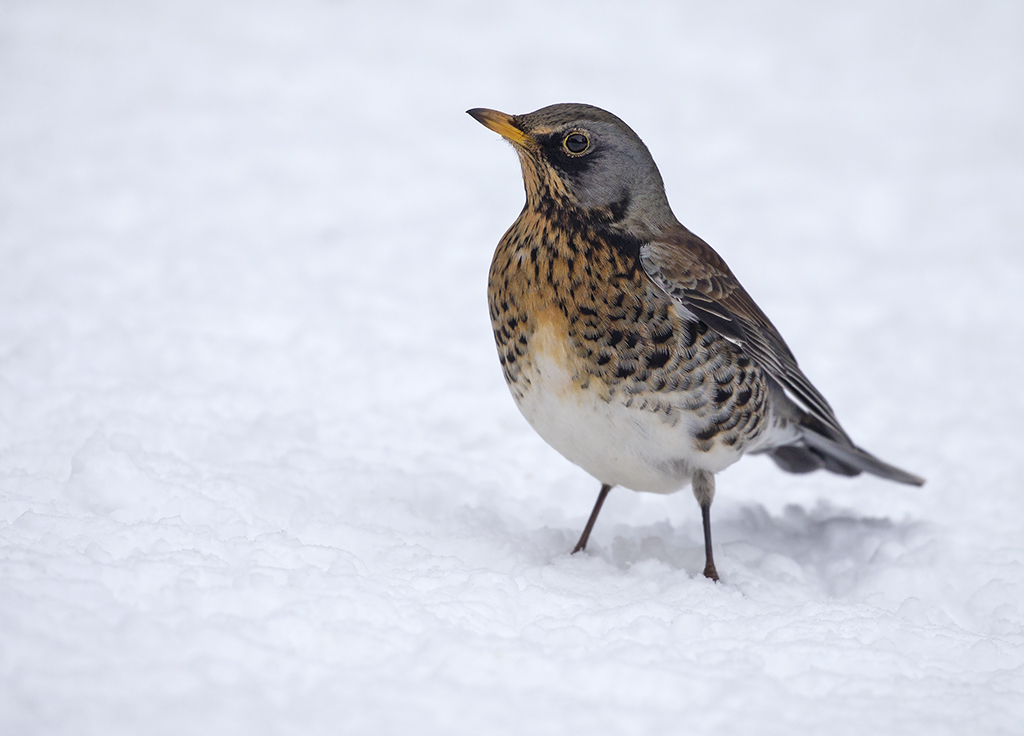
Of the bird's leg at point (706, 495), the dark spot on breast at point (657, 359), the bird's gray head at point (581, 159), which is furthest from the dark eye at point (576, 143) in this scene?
the bird's leg at point (706, 495)

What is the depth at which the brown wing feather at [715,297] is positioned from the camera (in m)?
3.87

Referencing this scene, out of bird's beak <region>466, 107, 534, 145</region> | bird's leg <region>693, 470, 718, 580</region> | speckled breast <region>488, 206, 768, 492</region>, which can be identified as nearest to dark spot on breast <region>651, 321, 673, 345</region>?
speckled breast <region>488, 206, 768, 492</region>

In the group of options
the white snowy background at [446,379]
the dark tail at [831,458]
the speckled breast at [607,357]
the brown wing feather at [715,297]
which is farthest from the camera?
the dark tail at [831,458]

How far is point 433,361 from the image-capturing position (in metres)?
6.45

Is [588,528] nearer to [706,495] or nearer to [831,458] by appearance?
[706,495]

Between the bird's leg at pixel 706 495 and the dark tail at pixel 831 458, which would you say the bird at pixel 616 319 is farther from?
the dark tail at pixel 831 458

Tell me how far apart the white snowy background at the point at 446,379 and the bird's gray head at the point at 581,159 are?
1.45m

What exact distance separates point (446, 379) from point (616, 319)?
2659 millimetres

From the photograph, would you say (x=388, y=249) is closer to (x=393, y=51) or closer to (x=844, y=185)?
(x=393, y=51)

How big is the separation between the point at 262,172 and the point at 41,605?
596 centimetres

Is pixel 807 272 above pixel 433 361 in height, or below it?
above

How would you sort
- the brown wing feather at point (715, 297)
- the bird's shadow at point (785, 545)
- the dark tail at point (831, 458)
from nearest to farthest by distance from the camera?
1. the brown wing feather at point (715, 297)
2. the bird's shadow at point (785, 545)
3. the dark tail at point (831, 458)

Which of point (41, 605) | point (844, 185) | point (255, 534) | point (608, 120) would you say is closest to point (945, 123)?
point (844, 185)

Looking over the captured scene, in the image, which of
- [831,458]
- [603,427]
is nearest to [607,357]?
[603,427]
